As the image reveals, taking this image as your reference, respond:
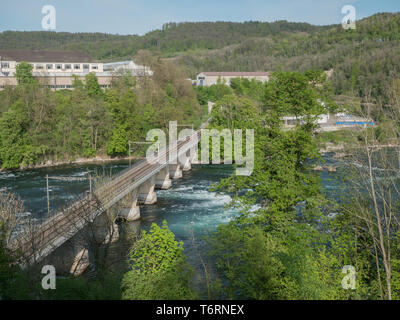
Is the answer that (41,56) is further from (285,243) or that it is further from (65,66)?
(285,243)

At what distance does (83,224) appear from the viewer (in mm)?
23938

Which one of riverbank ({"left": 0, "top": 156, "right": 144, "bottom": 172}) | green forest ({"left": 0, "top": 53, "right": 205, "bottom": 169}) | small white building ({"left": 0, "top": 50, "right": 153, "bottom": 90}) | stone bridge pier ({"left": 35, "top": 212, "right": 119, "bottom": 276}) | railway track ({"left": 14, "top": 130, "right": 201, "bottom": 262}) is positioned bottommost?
stone bridge pier ({"left": 35, "top": 212, "right": 119, "bottom": 276})

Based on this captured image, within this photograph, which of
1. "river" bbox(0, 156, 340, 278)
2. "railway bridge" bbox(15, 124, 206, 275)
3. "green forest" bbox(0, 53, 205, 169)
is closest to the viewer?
"railway bridge" bbox(15, 124, 206, 275)

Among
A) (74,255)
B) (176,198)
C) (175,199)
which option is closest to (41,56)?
(176,198)

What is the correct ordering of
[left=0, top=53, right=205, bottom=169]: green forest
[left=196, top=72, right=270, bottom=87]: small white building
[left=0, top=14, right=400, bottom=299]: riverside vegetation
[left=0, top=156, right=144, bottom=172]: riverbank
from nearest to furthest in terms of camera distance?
[left=0, top=14, right=400, bottom=299]: riverside vegetation
[left=0, top=53, right=205, bottom=169]: green forest
[left=0, top=156, right=144, bottom=172]: riverbank
[left=196, top=72, right=270, bottom=87]: small white building

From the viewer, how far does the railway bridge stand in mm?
20672

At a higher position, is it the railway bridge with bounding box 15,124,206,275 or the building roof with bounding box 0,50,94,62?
the building roof with bounding box 0,50,94,62

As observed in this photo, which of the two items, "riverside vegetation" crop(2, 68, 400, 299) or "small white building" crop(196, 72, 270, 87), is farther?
"small white building" crop(196, 72, 270, 87)

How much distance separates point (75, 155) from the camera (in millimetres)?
65875

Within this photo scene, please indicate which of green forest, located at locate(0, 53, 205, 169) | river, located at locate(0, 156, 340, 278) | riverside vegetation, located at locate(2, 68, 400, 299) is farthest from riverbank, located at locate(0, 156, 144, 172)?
riverside vegetation, located at locate(2, 68, 400, 299)

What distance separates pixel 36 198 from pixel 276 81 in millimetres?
27690

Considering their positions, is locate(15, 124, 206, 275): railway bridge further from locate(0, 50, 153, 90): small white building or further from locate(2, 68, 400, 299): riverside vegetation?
locate(0, 50, 153, 90): small white building

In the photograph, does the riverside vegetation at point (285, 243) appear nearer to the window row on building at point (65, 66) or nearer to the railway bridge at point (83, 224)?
the railway bridge at point (83, 224)
